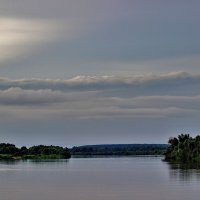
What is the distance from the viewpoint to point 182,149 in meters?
181

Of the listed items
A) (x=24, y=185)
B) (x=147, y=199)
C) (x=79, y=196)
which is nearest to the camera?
(x=147, y=199)

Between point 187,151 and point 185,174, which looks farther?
point 187,151

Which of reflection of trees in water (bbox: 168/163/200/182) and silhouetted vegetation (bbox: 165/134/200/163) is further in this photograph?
silhouetted vegetation (bbox: 165/134/200/163)

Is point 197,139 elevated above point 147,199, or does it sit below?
above

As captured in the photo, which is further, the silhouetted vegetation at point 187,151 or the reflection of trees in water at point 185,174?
the silhouetted vegetation at point 187,151

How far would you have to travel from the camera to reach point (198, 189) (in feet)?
222

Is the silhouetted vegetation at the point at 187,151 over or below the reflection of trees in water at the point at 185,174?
over

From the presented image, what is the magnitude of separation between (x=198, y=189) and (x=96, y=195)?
36.7 feet

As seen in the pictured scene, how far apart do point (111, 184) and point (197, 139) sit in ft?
305

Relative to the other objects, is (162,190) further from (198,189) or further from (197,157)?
(197,157)

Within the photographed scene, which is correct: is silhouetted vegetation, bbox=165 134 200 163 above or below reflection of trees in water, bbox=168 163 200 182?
above

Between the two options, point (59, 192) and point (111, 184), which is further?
point (111, 184)

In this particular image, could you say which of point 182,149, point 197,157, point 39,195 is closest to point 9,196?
point 39,195

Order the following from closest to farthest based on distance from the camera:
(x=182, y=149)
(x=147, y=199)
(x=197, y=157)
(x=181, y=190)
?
1. (x=147, y=199)
2. (x=181, y=190)
3. (x=197, y=157)
4. (x=182, y=149)
